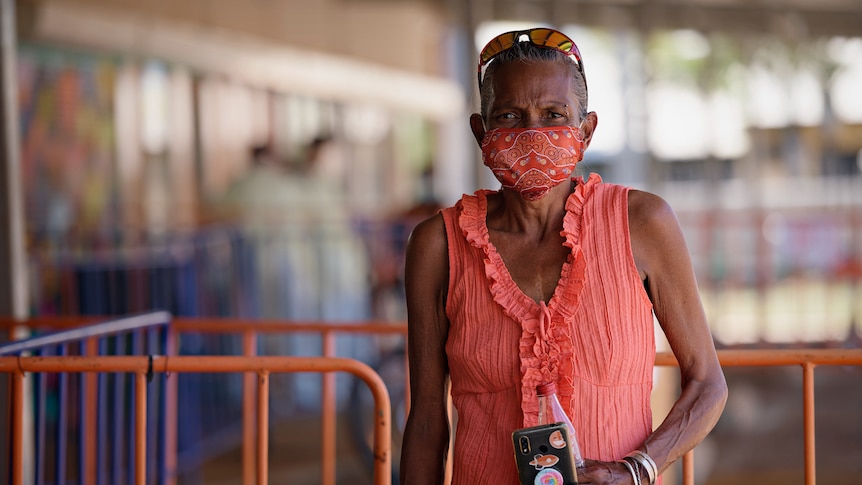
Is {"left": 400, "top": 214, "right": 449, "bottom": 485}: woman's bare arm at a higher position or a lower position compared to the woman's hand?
higher

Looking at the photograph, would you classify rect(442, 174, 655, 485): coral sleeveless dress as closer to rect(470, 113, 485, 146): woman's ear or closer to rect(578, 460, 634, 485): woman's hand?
rect(578, 460, 634, 485): woman's hand

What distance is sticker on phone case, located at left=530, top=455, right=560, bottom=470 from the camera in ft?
6.60

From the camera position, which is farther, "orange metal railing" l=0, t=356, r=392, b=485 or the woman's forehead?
"orange metal railing" l=0, t=356, r=392, b=485

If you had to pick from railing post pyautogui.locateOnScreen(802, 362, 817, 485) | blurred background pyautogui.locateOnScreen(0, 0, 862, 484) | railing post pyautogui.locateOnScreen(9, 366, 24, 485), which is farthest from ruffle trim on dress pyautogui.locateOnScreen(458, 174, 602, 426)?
blurred background pyautogui.locateOnScreen(0, 0, 862, 484)

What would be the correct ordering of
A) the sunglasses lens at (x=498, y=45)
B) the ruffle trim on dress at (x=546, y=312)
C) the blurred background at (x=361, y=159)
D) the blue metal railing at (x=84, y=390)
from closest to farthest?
the ruffle trim on dress at (x=546, y=312)
the sunglasses lens at (x=498, y=45)
the blue metal railing at (x=84, y=390)
the blurred background at (x=361, y=159)

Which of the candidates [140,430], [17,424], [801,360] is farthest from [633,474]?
[17,424]

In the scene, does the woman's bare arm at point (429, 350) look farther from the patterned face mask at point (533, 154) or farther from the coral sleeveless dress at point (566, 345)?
the patterned face mask at point (533, 154)

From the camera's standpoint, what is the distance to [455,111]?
1662 centimetres

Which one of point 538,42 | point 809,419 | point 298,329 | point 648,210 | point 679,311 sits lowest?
point 809,419

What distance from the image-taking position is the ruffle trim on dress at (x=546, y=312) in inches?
83.7

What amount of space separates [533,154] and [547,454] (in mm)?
618

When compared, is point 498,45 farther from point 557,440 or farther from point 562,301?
point 557,440

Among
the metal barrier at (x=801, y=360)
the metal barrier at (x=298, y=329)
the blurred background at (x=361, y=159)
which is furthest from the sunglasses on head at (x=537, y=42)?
the blurred background at (x=361, y=159)

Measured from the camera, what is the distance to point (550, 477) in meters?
2.02
